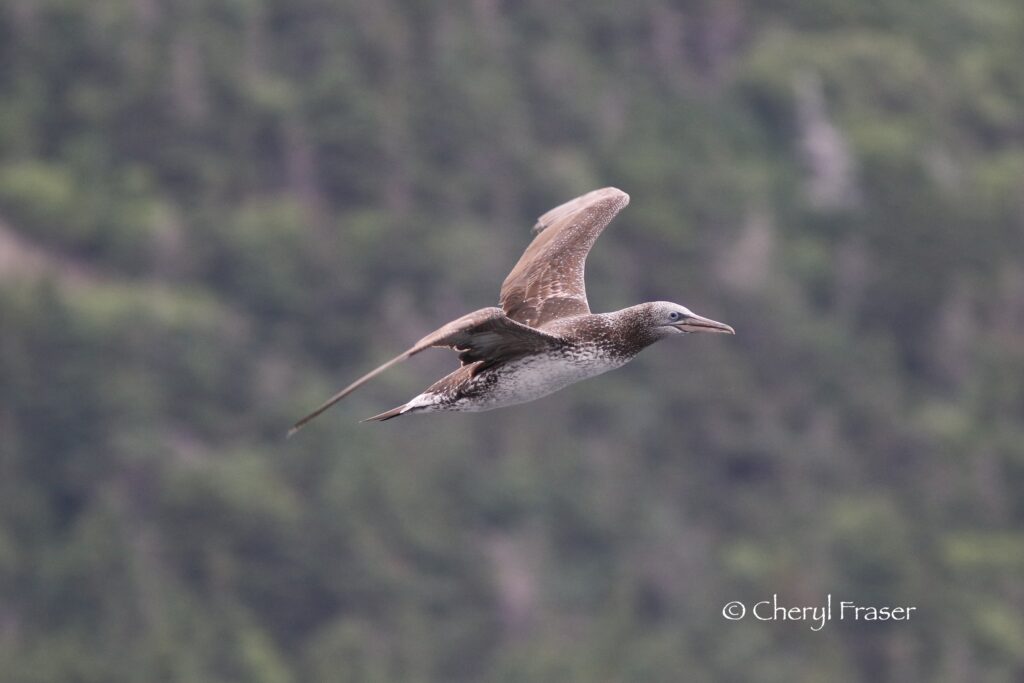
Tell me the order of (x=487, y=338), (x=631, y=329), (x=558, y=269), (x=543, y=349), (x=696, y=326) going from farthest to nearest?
1. (x=558, y=269)
2. (x=631, y=329)
3. (x=696, y=326)
4. (x=543, y=349)
5. (x=487, y=338)

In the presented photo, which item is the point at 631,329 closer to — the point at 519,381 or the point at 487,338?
the point at 519,381

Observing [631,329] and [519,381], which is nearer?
[519,381]

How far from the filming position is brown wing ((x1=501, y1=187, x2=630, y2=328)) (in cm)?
2119

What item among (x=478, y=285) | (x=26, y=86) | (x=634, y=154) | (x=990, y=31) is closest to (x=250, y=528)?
(x=478, y=285)

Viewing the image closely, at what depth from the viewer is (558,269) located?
21766mm

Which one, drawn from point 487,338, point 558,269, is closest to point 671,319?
point 487,338

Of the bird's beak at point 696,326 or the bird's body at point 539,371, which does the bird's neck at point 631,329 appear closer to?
the bird's body at point 539,371

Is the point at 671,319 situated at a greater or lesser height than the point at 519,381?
greater

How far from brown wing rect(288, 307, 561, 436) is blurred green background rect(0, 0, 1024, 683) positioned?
180ft

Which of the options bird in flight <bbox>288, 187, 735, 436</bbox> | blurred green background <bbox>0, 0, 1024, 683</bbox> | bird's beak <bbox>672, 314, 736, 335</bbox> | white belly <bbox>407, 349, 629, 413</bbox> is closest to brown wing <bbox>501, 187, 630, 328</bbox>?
bird in flight <bbox>288, 187, 735, 436</bbox>

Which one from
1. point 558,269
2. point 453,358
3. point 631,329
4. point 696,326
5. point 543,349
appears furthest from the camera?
point 453,358

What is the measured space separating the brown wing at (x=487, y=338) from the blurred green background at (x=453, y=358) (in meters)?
54.9

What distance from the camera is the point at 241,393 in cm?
8406

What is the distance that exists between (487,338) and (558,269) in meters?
3.63
